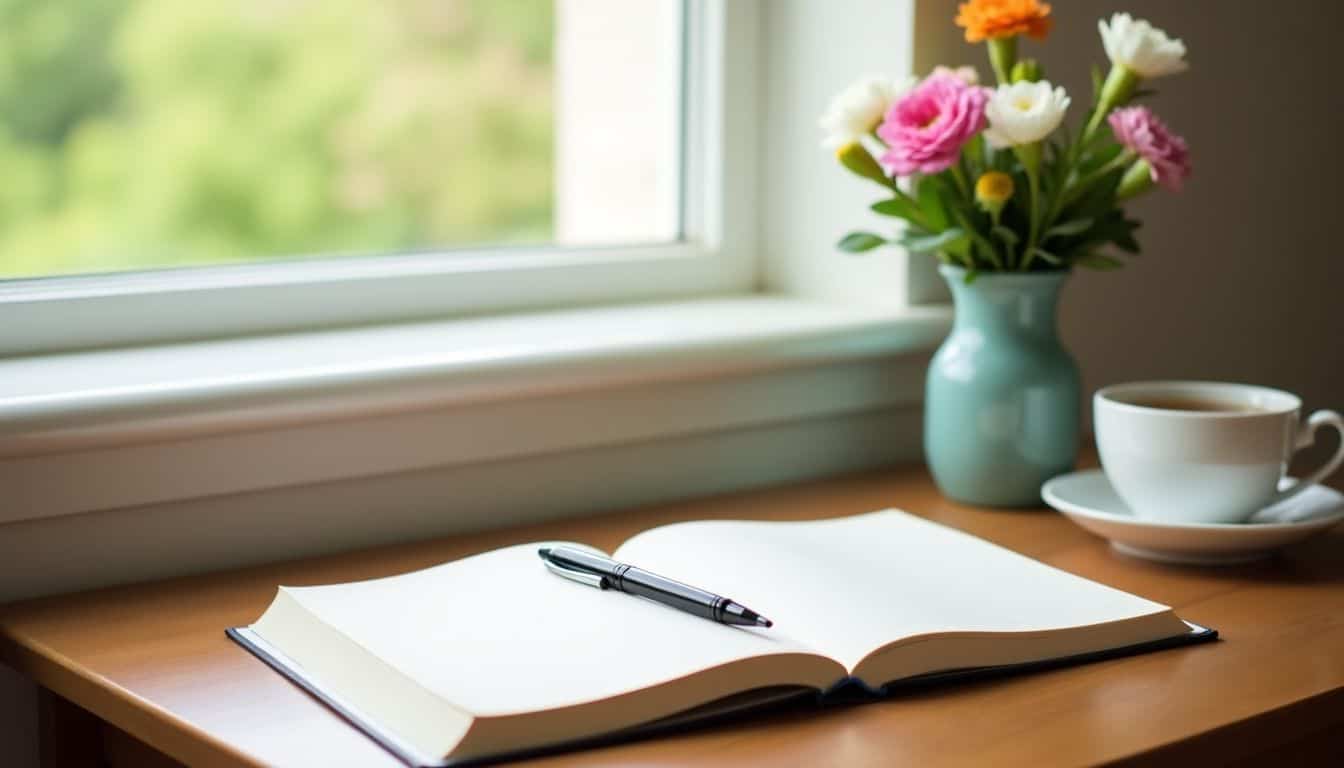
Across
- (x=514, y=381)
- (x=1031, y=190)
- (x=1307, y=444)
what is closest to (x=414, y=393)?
(x=514, y=381)

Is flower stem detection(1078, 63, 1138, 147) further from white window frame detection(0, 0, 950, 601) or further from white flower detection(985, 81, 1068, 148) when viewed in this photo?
white window frame detection(0, 0, 950, 601)

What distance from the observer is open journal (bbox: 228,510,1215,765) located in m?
0.65

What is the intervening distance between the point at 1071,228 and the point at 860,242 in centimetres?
16

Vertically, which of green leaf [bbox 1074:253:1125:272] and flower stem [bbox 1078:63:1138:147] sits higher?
flower stem [bbox 1078:63:1138:147]

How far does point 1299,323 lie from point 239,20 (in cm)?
536

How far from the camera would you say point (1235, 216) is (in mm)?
1488

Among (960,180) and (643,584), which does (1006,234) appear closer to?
(960,180)

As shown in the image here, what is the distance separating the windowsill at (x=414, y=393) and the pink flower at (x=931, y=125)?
205 mm

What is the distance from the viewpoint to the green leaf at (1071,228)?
104cm

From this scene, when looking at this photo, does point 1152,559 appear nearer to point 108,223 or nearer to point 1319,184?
point 1319,184

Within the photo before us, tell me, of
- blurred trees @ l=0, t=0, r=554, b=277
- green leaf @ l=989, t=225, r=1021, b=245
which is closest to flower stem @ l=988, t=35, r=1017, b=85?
green leaf @ l=989, t=225, r=1021, b=245

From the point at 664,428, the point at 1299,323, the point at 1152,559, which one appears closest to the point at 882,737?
the point at 1152,559

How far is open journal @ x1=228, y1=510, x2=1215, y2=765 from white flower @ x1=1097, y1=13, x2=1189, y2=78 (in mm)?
357

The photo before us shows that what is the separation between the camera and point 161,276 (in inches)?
44.3
